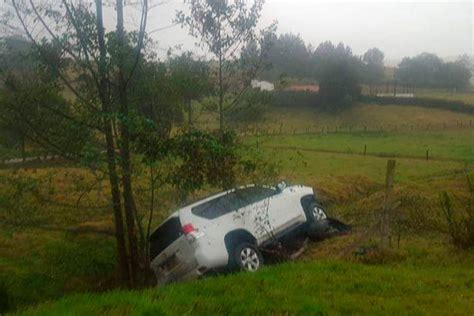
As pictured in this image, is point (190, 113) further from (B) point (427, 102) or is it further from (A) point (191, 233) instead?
(B) point (427, 102)

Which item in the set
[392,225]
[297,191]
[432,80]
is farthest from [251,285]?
[432,80]

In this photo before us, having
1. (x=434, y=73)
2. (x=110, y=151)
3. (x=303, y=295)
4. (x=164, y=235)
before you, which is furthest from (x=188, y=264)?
(x=434, y=73)

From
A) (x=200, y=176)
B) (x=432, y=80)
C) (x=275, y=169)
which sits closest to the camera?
(x=200, y=176)

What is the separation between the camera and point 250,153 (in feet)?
29.2

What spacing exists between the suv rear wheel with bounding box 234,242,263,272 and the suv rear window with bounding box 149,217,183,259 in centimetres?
111

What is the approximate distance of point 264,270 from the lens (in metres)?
7.41

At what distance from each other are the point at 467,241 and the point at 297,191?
363 cm

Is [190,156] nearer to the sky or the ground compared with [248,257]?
nearer to the sky

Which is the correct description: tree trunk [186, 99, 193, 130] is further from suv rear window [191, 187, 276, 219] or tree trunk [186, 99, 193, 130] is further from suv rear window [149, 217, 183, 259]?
suv rear window [149, 217, 183, 259]

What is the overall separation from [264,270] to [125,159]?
2974mm

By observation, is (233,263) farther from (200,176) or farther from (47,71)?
(47,71)

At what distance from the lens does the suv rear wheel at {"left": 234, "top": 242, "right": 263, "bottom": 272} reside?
364 inches

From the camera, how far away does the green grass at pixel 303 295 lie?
527 centimetres

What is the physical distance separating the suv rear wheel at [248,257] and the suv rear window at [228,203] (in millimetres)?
706
